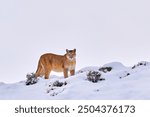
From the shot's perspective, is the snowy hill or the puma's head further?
the puma's head

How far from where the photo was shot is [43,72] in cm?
2905

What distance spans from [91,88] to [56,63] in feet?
22.1

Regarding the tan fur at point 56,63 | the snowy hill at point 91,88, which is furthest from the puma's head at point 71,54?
the snowy hill at point 91,88

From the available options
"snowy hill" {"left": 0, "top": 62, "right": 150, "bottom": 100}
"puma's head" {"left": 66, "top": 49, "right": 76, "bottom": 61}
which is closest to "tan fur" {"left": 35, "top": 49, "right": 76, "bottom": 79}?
"puma's head" {"left": 66, "top": 49, "right": 76, "bottom": 61}

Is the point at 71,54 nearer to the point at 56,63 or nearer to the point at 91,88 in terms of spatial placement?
the point at 56,63

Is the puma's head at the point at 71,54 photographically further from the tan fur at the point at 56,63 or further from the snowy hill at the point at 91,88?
the snowy hill at the point at 91,88

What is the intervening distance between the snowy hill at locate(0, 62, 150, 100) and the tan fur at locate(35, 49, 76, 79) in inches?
91.3

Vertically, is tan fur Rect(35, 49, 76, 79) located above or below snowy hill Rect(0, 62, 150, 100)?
above

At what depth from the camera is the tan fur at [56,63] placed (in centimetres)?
2770

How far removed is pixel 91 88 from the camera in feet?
71.8

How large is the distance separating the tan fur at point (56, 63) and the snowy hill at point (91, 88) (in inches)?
91.3

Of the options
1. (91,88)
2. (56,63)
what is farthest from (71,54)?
(91,88)

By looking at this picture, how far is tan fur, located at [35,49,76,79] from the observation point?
2770cm

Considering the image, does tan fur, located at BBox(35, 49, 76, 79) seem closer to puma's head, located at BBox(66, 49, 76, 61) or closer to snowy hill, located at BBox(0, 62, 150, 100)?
puma's head, located at BBox(66, 49, 76, 61)
